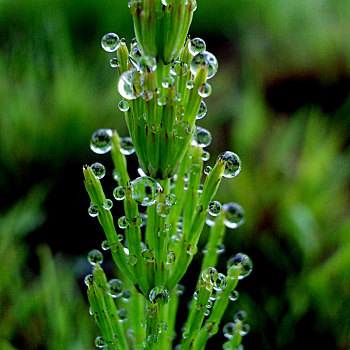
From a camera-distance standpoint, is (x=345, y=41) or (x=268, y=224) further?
(x=345, y=41)

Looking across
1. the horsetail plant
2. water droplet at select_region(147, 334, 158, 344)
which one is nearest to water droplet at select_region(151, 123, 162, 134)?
the horsetail plant

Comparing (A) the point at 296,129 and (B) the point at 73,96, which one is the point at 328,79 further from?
(B) the point at 73,96

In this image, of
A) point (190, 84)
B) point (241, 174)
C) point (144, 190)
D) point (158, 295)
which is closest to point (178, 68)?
point (190, 84)

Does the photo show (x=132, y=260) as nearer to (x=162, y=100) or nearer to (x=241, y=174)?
(x=162, y=100)

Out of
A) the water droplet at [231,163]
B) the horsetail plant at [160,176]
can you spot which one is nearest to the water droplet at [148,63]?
the horsetail plant at [160,176]

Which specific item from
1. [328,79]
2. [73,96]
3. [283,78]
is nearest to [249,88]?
[283,78]

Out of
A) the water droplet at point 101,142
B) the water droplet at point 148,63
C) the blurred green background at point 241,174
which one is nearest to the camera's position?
the water droplet at point 148,63

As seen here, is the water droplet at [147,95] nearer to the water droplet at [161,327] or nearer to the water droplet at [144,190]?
the water droplet at [144,190]
